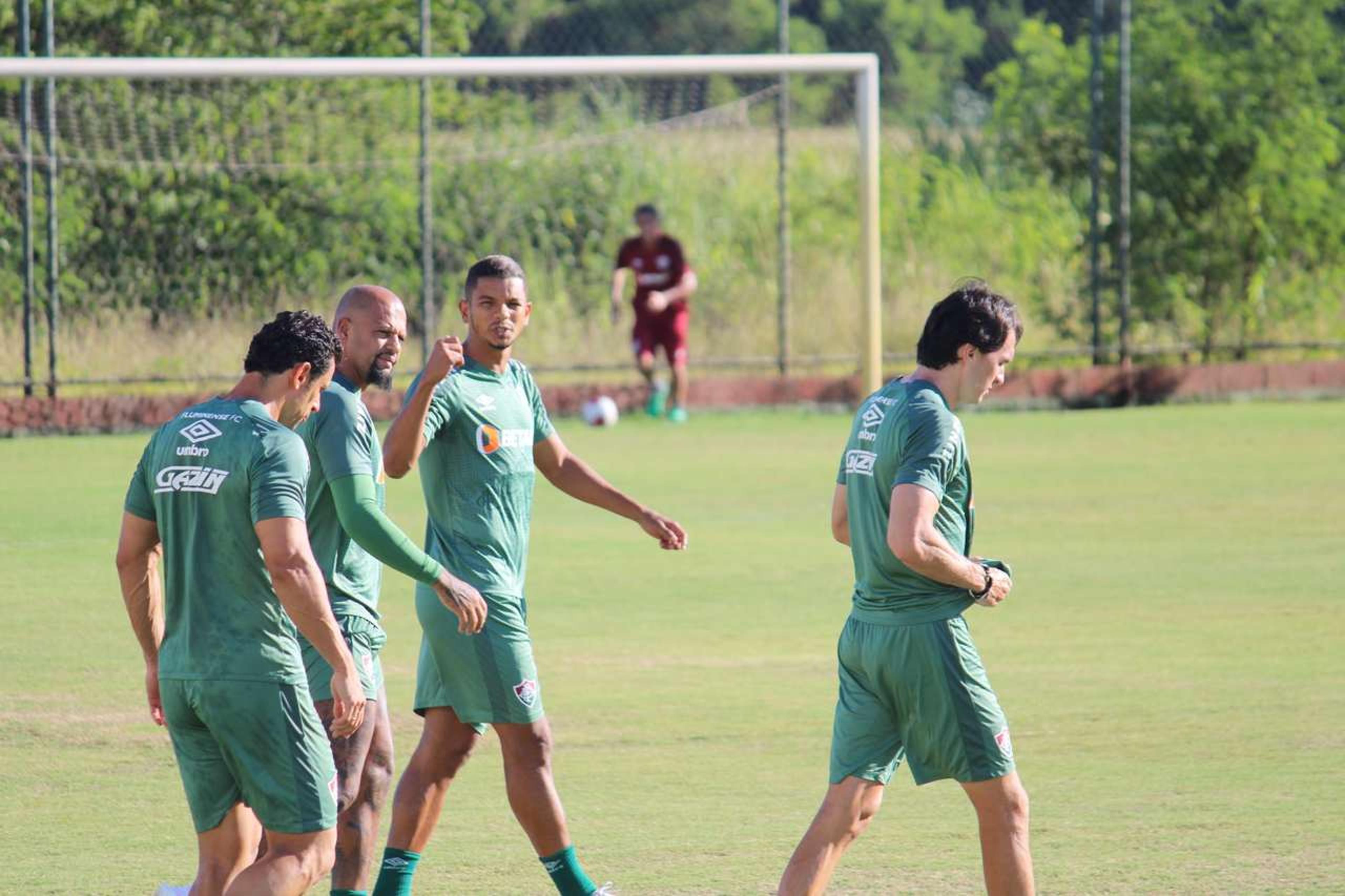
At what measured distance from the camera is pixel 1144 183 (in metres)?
22.5

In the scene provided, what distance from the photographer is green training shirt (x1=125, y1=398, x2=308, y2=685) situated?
16.8ft

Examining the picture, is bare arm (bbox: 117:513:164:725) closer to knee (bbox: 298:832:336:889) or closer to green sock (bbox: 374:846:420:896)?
knee (bbox: 298:832:336:889)

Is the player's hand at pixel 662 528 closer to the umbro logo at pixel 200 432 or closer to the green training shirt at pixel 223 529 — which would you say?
the green training shirt at pixel 223 529

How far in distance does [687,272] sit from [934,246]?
14.1 feet

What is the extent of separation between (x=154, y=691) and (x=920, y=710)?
198 cm

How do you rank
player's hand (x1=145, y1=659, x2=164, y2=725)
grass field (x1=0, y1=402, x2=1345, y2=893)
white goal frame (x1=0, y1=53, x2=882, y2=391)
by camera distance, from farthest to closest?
white goal frame (x1=0, y1=53, x2=882, y2=391) < grass field (x1=0, y1=402, x2=1345, y2=893) < player's hand (x1=145, y1=659, x2=164, y2=725)

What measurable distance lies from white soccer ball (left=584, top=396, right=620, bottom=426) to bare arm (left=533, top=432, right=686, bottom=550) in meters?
12.5

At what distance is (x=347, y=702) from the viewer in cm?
532

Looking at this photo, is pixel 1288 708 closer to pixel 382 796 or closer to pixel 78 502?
pixel 382 796

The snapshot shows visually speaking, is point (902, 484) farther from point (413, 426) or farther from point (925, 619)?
point (413, 426)

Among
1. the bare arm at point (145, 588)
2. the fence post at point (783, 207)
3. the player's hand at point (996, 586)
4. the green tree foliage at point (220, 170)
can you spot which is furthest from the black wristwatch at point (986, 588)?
the fence post at point (783, 207)

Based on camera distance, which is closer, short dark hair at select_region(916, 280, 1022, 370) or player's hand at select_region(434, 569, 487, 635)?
short dark hair at select_region(916, 280, 1022, 370)

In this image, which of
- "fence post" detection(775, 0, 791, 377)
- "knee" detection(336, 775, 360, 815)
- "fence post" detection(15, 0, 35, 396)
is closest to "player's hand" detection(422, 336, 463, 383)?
"knee" detection(336, 775, 360, 815)

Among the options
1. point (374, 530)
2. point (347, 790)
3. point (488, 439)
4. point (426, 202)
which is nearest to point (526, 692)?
point (347, 790)
